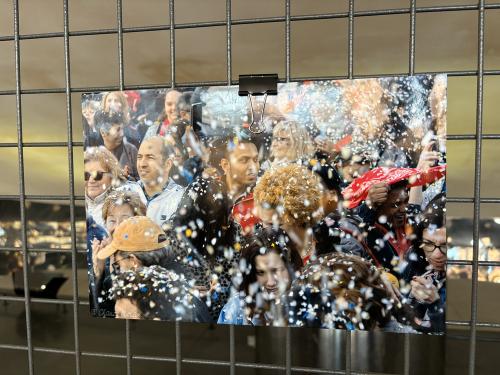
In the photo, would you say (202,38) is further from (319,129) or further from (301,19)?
(319,129)

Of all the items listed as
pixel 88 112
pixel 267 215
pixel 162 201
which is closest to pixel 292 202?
pixel 267 215

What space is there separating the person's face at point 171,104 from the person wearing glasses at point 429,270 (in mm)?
1725

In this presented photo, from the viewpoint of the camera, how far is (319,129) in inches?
91.0

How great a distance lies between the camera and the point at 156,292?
2547 mm

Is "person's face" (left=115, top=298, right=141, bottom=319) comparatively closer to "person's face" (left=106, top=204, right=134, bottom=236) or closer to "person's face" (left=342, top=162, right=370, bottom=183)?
"person's face" (left=106, top=204, right=134, bottom=236)

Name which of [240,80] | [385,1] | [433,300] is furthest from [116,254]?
[385,1]

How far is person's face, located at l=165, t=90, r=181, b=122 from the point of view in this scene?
2.44m

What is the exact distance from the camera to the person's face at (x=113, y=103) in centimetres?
251

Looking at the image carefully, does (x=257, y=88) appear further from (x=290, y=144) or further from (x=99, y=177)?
(x=99, y=177)

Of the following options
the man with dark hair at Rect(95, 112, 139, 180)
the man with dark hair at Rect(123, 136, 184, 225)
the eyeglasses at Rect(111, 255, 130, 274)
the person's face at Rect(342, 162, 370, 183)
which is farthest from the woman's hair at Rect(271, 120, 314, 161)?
the eyeglasses at Rect(111, 255, 130, 274)

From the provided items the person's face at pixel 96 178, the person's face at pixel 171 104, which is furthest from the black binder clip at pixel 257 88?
the person's face at pixel 96 178

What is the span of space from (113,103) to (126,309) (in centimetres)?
144

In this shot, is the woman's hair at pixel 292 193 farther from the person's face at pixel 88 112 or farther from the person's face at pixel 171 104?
the person's face at pixel 88 112

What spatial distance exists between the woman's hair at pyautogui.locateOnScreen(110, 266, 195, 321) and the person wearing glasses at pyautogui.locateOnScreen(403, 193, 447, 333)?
1.45 metres
